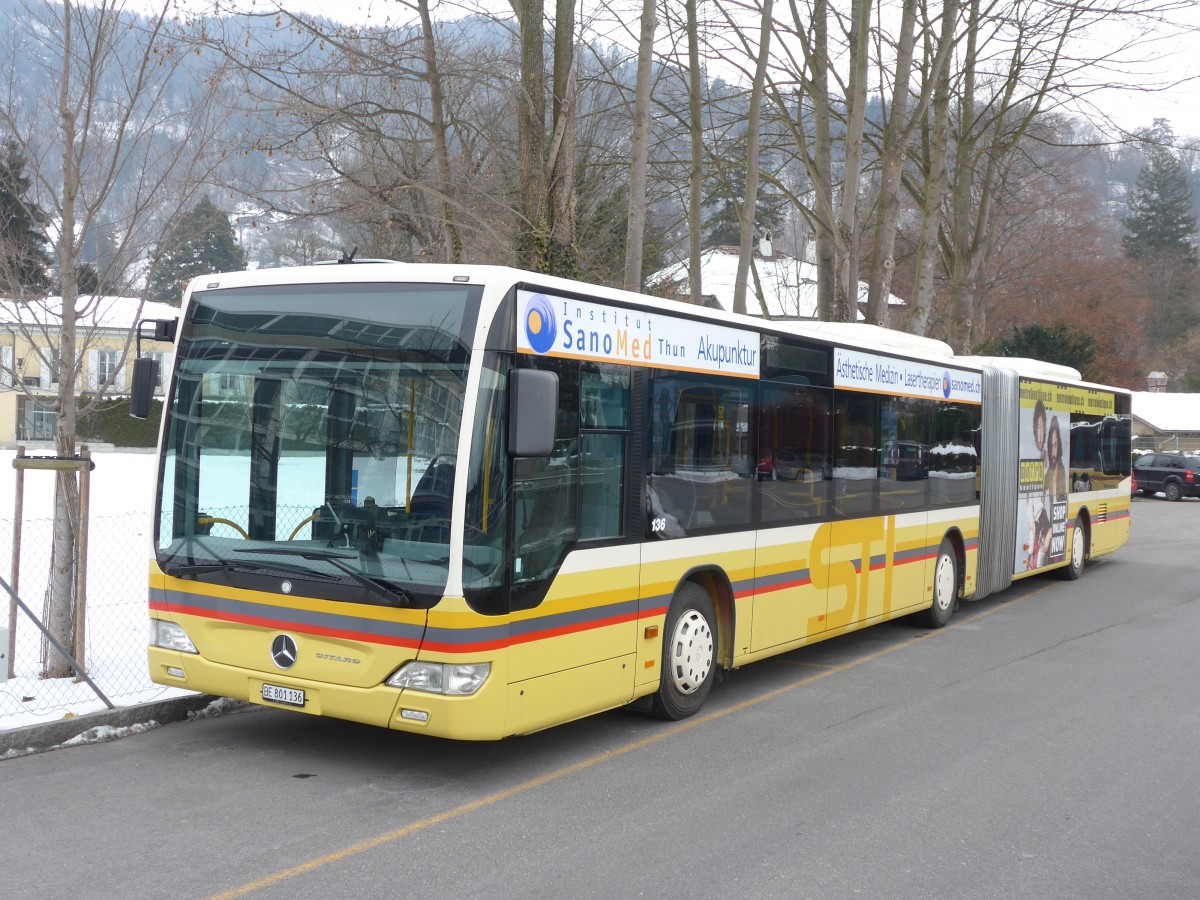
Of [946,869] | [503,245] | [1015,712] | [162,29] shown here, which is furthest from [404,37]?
[946,869]

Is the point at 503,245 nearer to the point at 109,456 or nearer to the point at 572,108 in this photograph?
the point at 572,108

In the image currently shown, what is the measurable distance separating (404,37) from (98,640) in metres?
9.91

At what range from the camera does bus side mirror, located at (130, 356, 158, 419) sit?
23.0ft

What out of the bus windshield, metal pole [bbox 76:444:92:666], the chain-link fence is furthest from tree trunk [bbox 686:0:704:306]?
the bus windshield

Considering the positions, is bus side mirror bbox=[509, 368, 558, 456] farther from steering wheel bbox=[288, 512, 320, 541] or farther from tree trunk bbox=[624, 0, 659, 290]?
tree trunk bbox=[624, 0, 659, 290]

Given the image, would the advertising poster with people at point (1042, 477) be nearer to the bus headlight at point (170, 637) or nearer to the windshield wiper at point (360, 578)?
the windshield wiper at point (360, 578)

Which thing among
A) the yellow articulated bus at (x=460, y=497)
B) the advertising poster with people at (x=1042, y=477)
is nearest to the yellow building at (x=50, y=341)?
the yellow articulated bus at (x=460, y=497)

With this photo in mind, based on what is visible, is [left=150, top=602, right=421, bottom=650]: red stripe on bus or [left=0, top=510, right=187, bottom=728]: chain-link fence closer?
[left=150, top=602, right=421, bottom=650]: red stripe on bus

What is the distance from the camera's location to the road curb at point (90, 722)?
22.3 ft

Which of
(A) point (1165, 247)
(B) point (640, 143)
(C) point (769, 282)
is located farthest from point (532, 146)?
(A) point (1165, 247)

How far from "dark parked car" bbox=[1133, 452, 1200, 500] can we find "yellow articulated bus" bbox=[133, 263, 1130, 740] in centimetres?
3799

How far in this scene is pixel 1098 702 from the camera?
8914 mm

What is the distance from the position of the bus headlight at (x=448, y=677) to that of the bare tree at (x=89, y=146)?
11.1ft

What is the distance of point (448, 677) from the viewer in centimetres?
612
